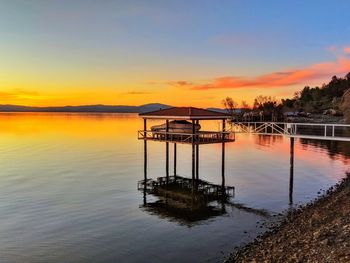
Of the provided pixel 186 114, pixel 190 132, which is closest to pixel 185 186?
pixel 190 132

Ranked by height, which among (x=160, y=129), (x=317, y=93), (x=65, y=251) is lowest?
(x=65, y=251)

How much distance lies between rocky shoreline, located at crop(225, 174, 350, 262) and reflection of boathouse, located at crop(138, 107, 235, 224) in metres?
6.45

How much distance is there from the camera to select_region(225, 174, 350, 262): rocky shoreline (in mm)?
11709

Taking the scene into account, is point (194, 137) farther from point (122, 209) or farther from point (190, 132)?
point (122, 209)

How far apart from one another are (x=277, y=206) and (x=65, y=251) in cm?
1411

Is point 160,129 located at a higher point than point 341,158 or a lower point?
higher

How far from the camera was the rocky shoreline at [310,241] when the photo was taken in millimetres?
11709

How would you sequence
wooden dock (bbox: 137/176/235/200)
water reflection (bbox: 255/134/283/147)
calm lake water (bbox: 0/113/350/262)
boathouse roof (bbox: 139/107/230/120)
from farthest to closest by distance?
water reflection (bbox: 255/134/283/147)
boathouse roof (bbox: 139/107/230/120)
wooden dock (bbox: 137/176/235/200)
calm lake water (bbox: 0/113/350/262)

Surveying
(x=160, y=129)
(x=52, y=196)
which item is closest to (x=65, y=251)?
(x=52, y=196)

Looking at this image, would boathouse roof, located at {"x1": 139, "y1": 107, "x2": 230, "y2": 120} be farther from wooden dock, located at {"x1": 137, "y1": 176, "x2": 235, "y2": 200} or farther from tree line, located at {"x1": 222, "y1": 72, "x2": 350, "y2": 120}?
tree line, located at {"x1": 222, "y1": 72, "x2": 350, "y2": 120}

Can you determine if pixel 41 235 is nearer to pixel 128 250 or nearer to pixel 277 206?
pixel 128 250

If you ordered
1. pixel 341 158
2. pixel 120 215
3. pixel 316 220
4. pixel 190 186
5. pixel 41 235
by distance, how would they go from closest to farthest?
pixel 316 220 < pixel 41 235 < pixel 120 215 < pixel 190 186 < pixel 341 158

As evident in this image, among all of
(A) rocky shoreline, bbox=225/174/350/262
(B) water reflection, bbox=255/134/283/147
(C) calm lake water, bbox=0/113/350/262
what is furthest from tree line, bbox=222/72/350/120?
(A) rocky shoreline, bbox=225/174/350/262

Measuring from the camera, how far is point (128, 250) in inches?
661
